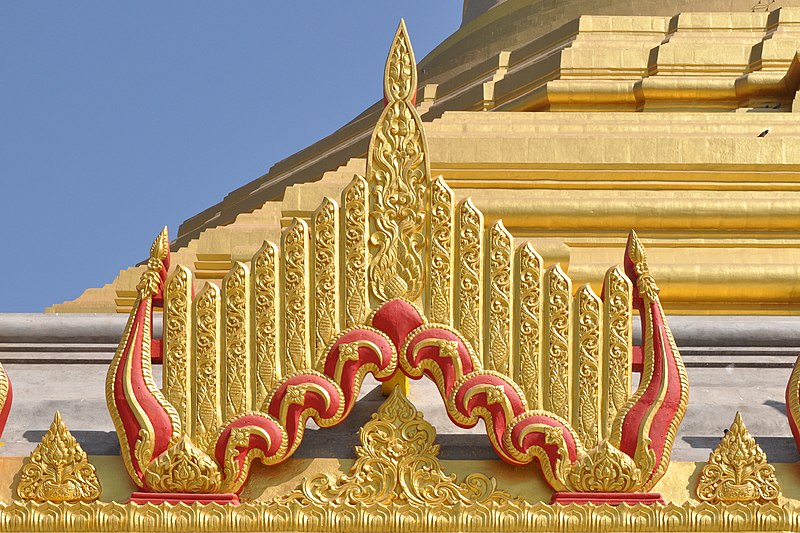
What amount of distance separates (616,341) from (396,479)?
142 cm

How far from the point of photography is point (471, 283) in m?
9.49

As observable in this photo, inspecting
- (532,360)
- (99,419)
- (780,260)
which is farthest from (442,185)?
(780,260)

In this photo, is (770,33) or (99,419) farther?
(770,33)

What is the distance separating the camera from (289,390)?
9.33 metres

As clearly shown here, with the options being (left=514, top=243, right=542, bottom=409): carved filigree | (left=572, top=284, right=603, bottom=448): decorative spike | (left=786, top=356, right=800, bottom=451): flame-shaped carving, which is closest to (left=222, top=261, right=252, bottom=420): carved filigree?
(left=514, top=243, right=542, bottom=409): carved filigree

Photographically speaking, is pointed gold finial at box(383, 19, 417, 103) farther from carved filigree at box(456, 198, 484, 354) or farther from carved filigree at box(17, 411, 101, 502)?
carved filigree at box(17, 411, 101, 502)

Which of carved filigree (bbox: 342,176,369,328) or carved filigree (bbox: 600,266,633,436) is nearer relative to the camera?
carved filigree (bbox: 600,266,633,436)

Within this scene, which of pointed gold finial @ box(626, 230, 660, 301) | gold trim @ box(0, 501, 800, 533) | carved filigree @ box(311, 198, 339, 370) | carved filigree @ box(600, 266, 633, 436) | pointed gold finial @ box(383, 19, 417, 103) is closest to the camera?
gold trim @ box(0, 501, 800, 533)

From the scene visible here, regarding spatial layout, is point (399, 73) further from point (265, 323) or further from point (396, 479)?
point (396, 479)

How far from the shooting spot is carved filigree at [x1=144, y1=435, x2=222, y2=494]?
9.26 m

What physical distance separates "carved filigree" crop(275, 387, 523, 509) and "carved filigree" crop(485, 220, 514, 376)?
533 mm

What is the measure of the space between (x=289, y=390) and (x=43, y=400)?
210 cm

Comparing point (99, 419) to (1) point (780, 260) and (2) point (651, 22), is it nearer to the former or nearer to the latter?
(1) point (780, 260)

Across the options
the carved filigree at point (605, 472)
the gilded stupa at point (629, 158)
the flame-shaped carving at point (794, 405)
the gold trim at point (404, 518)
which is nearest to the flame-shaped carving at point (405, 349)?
the carved filigree at point (605, 472)
